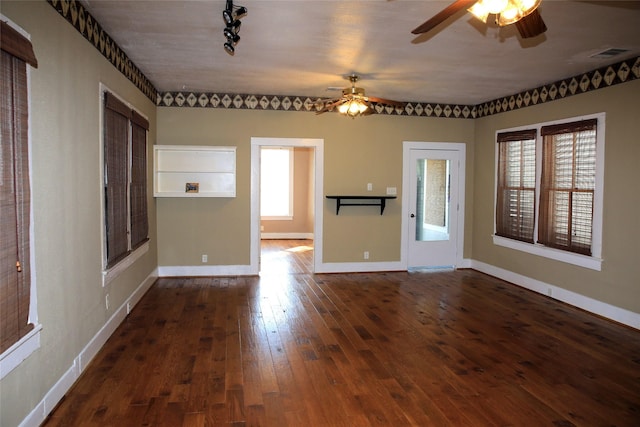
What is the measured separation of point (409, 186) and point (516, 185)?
159cm

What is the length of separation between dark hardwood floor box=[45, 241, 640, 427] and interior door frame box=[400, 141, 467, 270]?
156cm

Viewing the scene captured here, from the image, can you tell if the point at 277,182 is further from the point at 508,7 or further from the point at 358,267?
the point at 508,7

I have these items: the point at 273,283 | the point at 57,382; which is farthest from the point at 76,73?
the point at 273,283

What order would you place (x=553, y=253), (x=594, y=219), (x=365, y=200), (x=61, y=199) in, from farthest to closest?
1. (x=365, y=200)
2. (x=553, y=253)
3. (x=594, y=219)
4. (x=61, y=199)

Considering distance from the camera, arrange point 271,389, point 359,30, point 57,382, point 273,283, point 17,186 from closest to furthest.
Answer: point 17,186
point 57,382
point 271,389
point 359,30
point 273,283

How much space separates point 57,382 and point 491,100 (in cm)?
645

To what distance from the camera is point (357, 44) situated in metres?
4.05

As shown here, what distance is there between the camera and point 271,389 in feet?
10.2

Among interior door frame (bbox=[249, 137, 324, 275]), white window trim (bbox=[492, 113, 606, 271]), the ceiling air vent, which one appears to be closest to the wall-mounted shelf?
interior door frame (bbox=[249, 137, 324, 275])

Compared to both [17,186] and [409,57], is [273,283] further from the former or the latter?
[17,186]

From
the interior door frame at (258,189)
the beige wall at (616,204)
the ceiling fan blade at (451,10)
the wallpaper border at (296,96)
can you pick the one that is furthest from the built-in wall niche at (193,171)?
the ceiling fan blade at (451,10)

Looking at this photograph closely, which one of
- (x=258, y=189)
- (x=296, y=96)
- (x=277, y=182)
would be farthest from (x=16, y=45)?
(x=277, y=182)

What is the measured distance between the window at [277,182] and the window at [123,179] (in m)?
5.54

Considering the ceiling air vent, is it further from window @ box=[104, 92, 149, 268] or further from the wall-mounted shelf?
window @ box=[104, 92, 149, 268]
